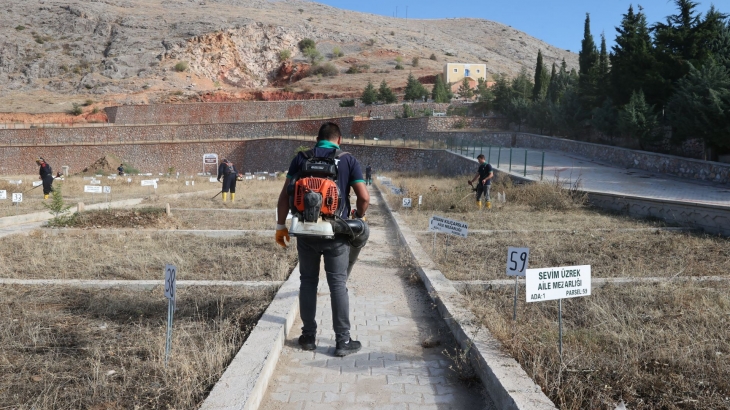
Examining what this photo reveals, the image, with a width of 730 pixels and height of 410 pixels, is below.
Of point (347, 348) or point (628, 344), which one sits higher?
point (628, 344)

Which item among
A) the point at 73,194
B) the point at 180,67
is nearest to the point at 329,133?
the point at 73,194

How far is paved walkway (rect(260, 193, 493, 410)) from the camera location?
13.2 feet

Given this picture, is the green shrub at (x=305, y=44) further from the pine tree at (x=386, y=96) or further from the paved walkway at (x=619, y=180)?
the paved walkway at (x=619, y=180)

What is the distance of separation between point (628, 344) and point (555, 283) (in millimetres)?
703

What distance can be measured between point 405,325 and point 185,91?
6792 cm

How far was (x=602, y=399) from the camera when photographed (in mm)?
3615

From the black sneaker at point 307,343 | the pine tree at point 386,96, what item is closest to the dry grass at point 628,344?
the black sneaker at point 307,343

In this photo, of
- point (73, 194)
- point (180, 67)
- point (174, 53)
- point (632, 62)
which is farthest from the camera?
point (174, 53)

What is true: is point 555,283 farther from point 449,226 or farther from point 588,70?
point 588,70

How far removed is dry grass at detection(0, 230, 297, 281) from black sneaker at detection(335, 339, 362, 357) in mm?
2568

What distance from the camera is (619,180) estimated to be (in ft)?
72.1

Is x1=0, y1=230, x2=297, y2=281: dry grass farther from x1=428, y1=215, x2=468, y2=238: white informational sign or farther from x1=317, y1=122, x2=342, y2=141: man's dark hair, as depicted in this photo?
x1=317, y1=122, x2=342, y2=141: man's dark hair

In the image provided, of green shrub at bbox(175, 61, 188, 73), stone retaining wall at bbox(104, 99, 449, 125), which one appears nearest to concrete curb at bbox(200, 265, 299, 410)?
stone retaining wall at bbox(104, 99, 449, 125)

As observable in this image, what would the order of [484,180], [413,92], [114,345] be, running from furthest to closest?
[413,92] → [484,180] → [114,345]
